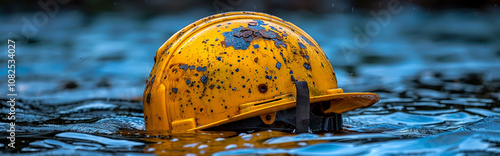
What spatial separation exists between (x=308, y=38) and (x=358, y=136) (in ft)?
3.05

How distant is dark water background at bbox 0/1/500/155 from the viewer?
13.2ft

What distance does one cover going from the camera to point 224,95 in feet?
13.7

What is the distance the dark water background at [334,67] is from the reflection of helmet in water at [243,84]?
0.15 metres

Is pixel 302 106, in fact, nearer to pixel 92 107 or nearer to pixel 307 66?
pixel 307 66

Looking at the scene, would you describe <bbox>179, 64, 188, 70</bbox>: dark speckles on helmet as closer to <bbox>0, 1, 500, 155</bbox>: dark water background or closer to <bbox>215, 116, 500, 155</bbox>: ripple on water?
<bbox>0, 1, 500, 155</bbox>: dark water background

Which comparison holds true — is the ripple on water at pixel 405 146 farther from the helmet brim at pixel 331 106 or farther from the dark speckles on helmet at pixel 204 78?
the dark speckles on helmet at pixel 204 78

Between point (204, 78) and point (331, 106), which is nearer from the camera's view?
point (204, 78)

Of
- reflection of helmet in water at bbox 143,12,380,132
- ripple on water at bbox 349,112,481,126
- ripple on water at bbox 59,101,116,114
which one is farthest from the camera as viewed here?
ripple on water at bbox 59,101,116,114

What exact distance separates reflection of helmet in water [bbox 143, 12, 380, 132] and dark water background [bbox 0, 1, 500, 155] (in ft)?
0.50

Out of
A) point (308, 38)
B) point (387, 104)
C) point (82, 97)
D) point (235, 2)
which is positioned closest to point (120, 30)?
point (235, 2)

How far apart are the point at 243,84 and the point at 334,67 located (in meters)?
7.43

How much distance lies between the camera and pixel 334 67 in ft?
37.4

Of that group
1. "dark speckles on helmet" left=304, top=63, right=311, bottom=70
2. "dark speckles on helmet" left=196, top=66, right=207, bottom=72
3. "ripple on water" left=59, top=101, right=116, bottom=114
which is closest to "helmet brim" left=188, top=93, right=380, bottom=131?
"dark speckles on helmet" left=304, top=63, right=311, bottom=70

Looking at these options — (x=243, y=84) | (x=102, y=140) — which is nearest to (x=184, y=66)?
(x=243, y=84)
